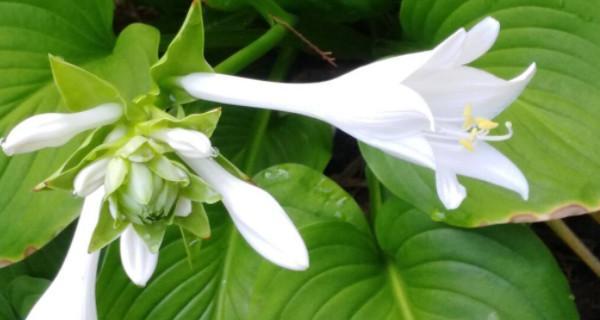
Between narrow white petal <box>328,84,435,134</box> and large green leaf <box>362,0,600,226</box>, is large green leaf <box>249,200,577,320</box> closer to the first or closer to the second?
large green leaf <box>362,0,600,226</box>

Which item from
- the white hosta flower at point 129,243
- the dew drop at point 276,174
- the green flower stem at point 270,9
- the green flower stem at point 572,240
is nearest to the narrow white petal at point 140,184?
the white hosta flower at point 129,243

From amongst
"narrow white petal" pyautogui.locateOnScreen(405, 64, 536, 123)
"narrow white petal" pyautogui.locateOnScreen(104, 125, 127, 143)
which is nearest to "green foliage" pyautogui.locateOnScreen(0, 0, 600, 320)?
"narrow white petal" pyautogui.locateOnScreen(104, 125, 127, 143)

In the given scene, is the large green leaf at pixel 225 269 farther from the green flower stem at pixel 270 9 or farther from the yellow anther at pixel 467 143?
the yellow anther at pixel 467 143

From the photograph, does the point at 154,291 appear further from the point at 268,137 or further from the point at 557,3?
the point at 557,3

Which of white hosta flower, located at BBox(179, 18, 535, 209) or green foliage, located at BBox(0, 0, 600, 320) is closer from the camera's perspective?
white hosta flower, located at BBox(179, 18, 535, 209)

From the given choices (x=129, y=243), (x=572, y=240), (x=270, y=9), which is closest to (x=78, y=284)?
(x=129, y=243)

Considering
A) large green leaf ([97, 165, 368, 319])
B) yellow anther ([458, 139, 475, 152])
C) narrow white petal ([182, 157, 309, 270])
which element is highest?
yellow anther ([458, 139, 475, 152])
